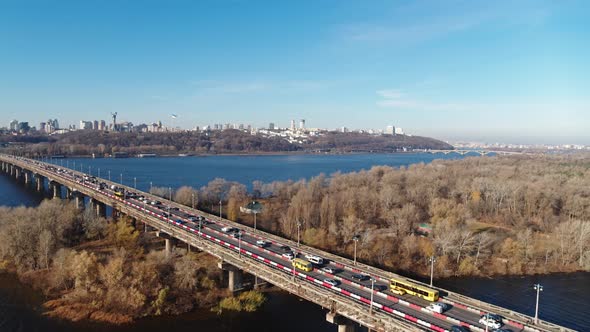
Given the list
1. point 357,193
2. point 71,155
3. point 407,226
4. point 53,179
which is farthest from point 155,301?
point 71,155

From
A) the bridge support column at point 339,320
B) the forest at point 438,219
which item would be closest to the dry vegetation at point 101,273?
the bridge support column at point 339,320

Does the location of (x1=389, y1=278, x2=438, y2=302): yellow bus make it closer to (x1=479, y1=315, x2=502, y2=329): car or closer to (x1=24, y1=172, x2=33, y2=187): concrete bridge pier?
(x1=479, y1=315, x2=502, y2=329): car

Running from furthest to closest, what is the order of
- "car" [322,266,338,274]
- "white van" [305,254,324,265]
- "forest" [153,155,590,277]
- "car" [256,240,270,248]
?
1. "forest" [153,155,590,277]
2. "car" [256,240,270,248]
3. "white van" [305,254,324,265]
4. "car" [322,266,338,274]

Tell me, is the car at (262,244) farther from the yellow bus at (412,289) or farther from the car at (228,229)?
the yellow bus at (412,289)

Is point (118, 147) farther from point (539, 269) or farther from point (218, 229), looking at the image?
point (539, 269)

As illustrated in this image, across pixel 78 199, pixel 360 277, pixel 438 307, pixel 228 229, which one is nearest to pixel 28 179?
pixel 78 199

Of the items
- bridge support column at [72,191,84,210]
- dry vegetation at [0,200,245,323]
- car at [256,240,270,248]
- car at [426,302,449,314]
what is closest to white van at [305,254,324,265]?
car at [256,240,270,248]
